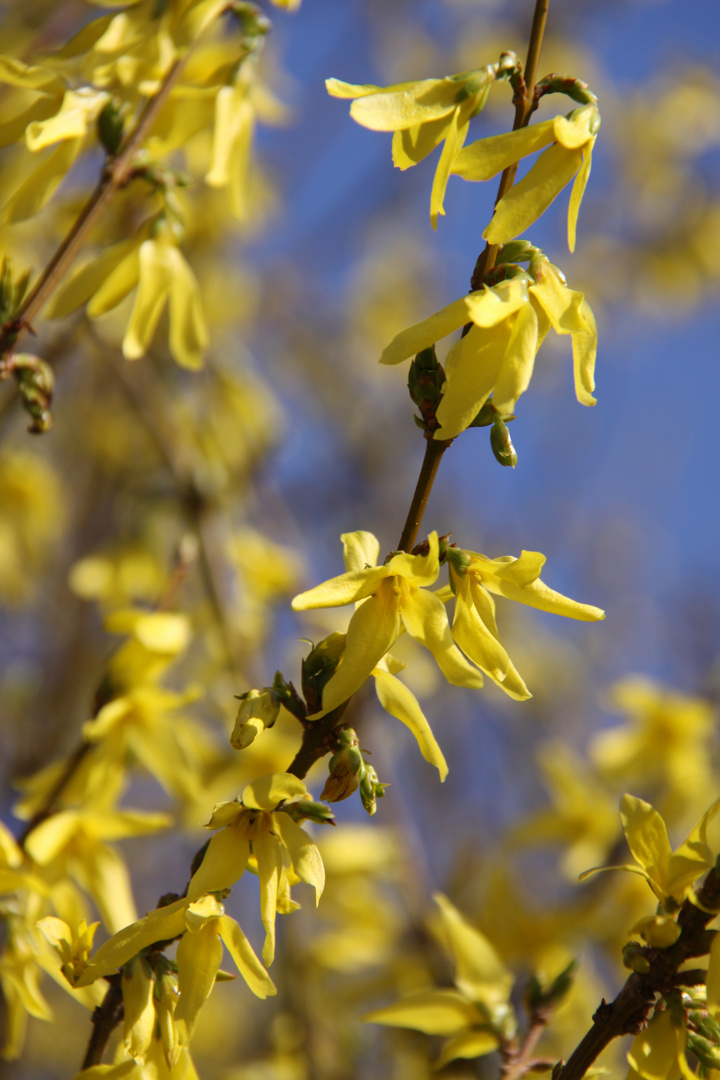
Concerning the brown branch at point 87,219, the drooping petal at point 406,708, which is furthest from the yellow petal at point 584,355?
the brown branch at point 87,219

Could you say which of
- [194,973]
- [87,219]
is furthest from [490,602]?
[87,219]

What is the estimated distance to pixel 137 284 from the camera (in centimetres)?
151

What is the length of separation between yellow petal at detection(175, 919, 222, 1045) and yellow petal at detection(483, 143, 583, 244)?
0.78 meters

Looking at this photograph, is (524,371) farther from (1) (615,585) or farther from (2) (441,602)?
(1) (615,585)

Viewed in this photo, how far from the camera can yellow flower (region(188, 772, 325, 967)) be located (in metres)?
0.87

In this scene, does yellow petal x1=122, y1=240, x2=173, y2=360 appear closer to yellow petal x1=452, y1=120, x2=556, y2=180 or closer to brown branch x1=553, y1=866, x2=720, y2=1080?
yellow petal x1=452, y1=120, x2=556, y2=180

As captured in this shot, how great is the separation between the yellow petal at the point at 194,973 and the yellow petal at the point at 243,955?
1 centimetres

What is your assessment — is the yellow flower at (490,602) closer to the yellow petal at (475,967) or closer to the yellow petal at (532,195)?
the yellow petal at (532,195)

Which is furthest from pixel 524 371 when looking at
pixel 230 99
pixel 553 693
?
pixel 553 693

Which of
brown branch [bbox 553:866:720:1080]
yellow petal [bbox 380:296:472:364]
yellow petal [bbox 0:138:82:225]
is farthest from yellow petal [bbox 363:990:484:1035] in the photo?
yellow petal [bbox 0:138:82:225]

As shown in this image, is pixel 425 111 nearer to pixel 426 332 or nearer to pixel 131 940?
pixel 426 332

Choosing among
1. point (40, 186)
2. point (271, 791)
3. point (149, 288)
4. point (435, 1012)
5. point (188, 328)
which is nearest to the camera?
point (271, 791)

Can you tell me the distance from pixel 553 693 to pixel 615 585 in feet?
5.10

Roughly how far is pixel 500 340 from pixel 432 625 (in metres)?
0.31
